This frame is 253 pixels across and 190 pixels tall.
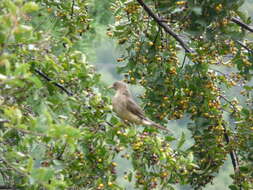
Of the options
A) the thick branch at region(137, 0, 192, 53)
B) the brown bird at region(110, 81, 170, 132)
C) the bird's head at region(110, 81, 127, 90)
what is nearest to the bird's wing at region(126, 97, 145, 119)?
the brown bird at region(110, 81, 170, 132)

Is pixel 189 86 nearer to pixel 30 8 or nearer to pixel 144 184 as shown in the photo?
pixel 144 184

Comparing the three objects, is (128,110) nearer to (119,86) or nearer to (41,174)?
(119,86)

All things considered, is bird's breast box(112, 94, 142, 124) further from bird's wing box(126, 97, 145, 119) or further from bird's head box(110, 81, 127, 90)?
bird's head box(110, 81, 127, 90)

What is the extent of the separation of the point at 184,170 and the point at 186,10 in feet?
3.80

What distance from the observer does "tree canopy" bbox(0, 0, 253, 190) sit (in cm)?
420

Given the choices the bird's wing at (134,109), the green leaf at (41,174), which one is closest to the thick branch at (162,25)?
the bird's wing at (134,109)

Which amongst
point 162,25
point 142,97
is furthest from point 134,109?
point 162,25

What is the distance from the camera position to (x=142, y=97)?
6.41m

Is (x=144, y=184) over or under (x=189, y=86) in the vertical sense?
under

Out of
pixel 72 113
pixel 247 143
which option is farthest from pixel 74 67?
pixel 247 143

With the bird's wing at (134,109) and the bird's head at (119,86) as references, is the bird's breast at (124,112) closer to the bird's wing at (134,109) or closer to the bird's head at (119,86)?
the bird's wing at (134,109)

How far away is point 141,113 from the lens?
5922 millimetres

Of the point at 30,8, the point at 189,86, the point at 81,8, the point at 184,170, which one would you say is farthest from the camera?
the point at 81,8

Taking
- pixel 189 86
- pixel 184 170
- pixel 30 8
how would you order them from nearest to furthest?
1. pixel 30 8
2. pixel 184 170
3. pixel 189 86
